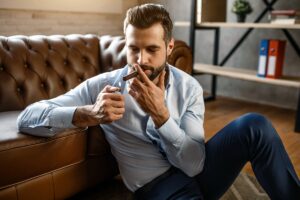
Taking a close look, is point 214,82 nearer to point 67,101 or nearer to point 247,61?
point 247,61

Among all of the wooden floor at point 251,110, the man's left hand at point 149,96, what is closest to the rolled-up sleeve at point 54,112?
the man's left hand at point 149,96

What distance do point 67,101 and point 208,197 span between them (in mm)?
563

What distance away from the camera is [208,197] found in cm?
103

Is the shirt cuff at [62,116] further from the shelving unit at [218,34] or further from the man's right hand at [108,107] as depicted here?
the shelving unit at [218,34]

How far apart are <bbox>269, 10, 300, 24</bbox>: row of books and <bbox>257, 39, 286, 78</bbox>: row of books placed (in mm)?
151

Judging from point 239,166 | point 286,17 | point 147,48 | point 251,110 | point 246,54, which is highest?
point 286,17

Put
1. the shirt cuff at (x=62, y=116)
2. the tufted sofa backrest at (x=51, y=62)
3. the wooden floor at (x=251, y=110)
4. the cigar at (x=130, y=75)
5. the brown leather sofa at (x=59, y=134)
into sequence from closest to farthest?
the cigar at (x=130, y=75) → the shirt cuff at (x=62, y=116) → the brown leather sofa at (x=59, y=134) → the tufted sofa backrest at (x=51, y=62) → the wooden floor at (x=251, y=110)

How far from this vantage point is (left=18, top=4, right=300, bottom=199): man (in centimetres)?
89

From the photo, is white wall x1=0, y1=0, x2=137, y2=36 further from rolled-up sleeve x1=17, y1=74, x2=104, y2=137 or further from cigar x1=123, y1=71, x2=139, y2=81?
cigar x1=123, y1=71, x2=139, y2=81

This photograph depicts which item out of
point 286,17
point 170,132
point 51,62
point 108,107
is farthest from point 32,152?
point 286,17

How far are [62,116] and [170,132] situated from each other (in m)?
0.33

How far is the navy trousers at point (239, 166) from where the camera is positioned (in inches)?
34.9

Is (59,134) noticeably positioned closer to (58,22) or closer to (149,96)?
(149,96)

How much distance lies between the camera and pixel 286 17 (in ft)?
7.63
